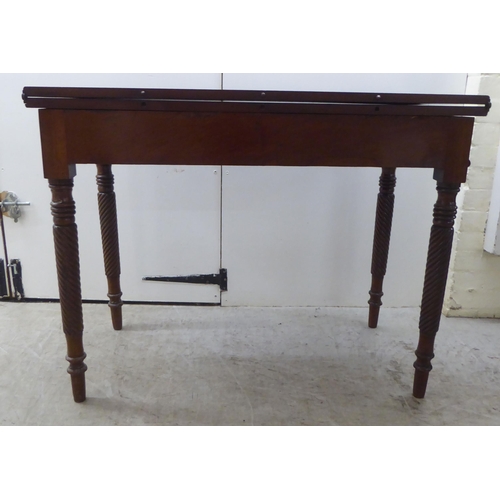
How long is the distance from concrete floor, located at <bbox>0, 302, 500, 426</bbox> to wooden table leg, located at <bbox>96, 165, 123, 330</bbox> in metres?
0.10

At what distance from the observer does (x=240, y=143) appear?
3.08 ft

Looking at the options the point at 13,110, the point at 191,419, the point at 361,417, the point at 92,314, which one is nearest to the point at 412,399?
the point at 361,417

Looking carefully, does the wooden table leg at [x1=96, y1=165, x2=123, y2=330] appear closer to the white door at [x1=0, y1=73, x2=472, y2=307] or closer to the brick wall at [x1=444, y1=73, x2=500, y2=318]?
the white door at [x1=0, y1=73, x2=472, y2=307]

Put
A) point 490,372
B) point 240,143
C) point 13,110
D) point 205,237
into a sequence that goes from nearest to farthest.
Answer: point 240,143, point 490,372, point 13,110, point 205,237

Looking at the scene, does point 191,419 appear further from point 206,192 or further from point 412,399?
point 206,192

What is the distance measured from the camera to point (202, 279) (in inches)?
65.2

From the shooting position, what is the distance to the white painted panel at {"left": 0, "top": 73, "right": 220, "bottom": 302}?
150cm

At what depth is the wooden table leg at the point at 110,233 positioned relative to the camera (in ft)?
4.42

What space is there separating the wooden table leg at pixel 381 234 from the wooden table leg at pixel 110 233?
2.84 ft

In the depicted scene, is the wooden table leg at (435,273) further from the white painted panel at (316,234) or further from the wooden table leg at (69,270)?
the wooden table leg at (69,270)

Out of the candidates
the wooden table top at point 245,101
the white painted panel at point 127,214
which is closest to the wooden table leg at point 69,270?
the wooden table top at point 245,101

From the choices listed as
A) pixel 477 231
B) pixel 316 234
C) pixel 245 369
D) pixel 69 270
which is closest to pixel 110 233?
pixel 69 270

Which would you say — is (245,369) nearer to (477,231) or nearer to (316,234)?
(316,234)

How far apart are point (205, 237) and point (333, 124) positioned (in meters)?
0.79
